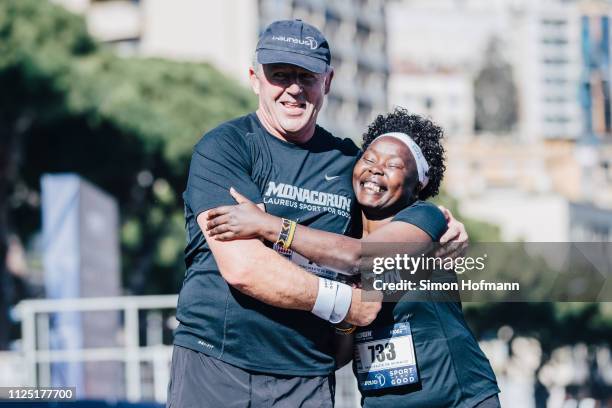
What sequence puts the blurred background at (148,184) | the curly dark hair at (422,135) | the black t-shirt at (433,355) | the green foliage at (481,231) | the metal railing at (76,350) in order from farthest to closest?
the green foliage at (481,231) < the blurred background at (148,184) < the metal railing at (76,350) < the curly dark hair at (422,135) < the black t-shirt at (433,355)

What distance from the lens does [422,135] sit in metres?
5.56

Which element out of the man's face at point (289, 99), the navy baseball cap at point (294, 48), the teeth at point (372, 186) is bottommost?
the teeth at point (372, 186)

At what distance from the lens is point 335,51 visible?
8194cm

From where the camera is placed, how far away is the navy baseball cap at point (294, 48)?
5.00m

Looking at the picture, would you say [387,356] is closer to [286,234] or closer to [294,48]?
[286,234]

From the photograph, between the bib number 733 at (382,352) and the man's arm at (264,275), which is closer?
the man's arm at (264,275)

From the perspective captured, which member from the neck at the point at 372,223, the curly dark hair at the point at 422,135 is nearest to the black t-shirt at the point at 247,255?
the neck at the point at 372,223

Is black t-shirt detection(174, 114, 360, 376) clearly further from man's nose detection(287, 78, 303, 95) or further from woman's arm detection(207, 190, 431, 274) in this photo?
man's nose detection(287, 78, 303, 95)

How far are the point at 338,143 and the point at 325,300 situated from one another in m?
0.78

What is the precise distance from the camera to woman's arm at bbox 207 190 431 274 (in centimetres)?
481

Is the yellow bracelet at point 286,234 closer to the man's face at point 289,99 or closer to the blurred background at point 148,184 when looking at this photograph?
the man's face at point 289,99

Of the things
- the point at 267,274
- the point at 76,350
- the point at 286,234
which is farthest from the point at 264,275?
the point at 76,350

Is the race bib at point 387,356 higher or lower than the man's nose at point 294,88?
lower

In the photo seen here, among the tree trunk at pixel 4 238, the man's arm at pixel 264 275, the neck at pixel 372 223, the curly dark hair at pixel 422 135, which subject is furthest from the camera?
the tree trunk at pixel 4 238
